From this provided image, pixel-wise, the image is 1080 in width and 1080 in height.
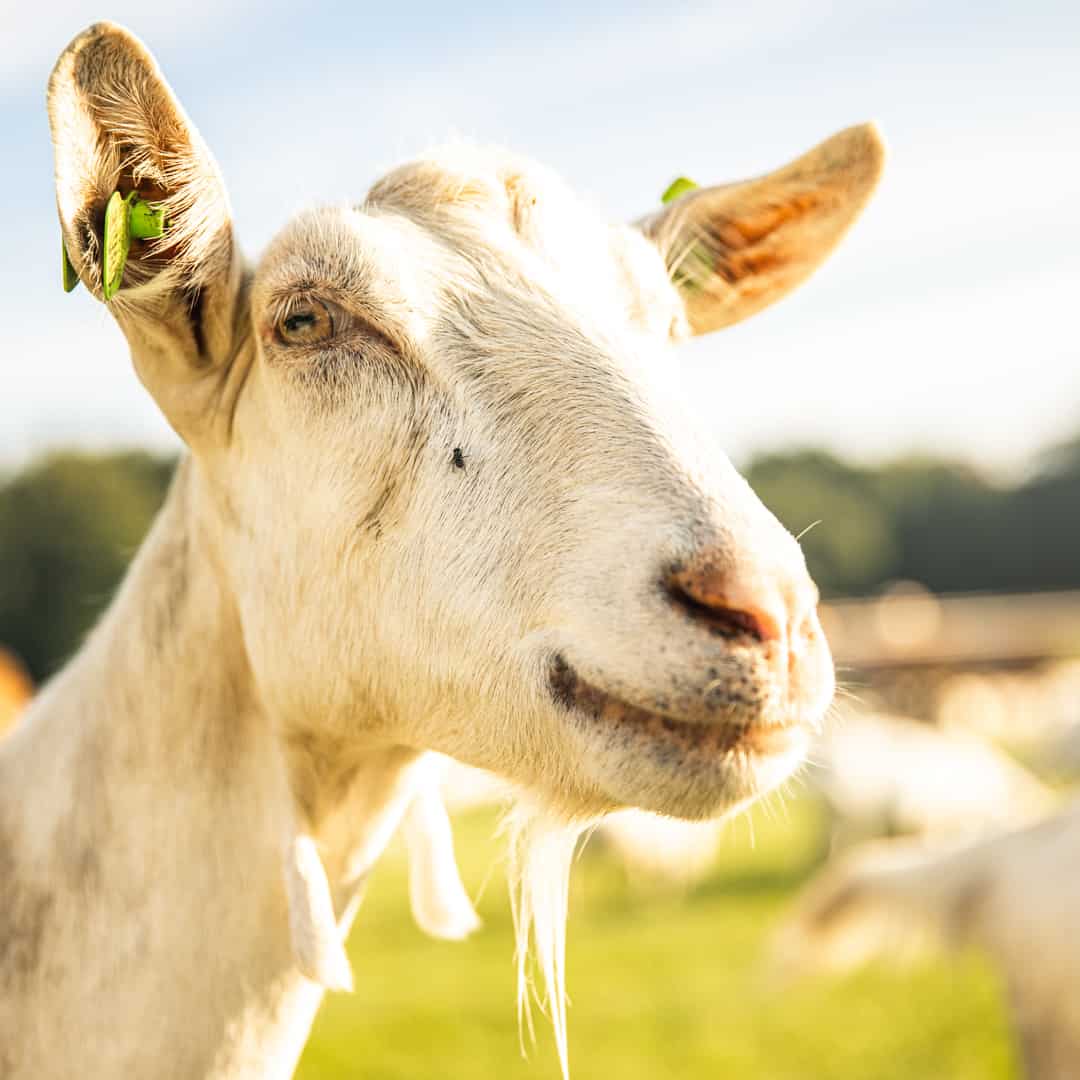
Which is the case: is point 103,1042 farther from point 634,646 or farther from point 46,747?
point 634,646

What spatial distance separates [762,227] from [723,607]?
163cm

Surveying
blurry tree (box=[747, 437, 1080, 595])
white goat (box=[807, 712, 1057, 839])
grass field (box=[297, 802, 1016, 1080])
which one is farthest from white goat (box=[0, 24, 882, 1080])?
blurry tree (box=[747, 437, 1080, 595])

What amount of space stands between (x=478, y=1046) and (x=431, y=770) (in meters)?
6.37

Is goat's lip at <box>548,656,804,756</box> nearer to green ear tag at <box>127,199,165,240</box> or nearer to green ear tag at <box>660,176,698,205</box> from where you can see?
green ear tag at <box>127,199,165,240</box>

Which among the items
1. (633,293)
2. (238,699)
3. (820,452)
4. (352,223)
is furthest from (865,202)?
(820,452)

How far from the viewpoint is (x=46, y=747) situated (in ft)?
8.38

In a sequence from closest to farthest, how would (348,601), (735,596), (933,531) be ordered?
(735,596) → (348,601) → (933,531)

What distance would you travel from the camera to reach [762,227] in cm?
299

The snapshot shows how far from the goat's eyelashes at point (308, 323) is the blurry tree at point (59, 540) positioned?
129 feet

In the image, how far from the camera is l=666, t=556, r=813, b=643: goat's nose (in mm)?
1659

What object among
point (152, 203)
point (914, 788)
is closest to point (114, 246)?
point (152, 203)

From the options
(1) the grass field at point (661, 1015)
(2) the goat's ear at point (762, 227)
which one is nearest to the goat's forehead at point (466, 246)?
(2) the goat's ear at point (762, 227)

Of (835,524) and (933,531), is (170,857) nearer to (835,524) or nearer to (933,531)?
(835,524)

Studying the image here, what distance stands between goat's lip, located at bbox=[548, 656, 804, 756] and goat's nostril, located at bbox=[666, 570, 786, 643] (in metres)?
0.14
